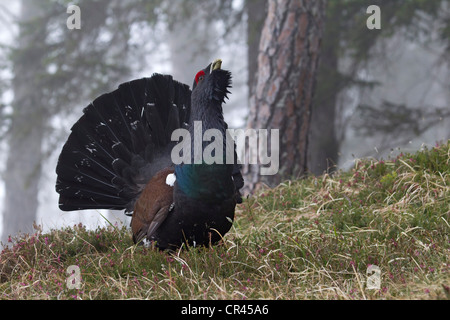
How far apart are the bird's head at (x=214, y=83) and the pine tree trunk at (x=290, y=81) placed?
95.5 inches

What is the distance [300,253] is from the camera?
147 inches

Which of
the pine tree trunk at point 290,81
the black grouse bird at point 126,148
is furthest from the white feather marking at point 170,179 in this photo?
the pine tree trunk at point 290,81

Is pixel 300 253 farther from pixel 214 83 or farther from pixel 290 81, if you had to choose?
pixel 290 81

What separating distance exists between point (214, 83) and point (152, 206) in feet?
3.70

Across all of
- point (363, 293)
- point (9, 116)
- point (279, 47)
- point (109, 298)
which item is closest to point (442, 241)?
point (363, 293)

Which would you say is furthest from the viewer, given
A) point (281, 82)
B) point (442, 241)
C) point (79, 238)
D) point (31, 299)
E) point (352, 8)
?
point (352, 8)

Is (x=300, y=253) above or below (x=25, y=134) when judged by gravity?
below

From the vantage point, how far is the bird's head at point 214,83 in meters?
3.88

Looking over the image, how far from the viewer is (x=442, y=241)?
3646mm

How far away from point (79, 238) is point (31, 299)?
133cm

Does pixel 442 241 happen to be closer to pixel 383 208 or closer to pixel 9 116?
pixel 383 208

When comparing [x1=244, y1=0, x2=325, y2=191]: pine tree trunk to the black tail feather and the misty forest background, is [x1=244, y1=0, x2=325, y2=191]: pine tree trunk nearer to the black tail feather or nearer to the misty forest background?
the misty forest background

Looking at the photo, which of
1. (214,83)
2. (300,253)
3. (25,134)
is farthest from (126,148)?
(25,134)

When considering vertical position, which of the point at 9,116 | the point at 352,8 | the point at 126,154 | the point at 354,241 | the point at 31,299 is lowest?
the point at 31,299
